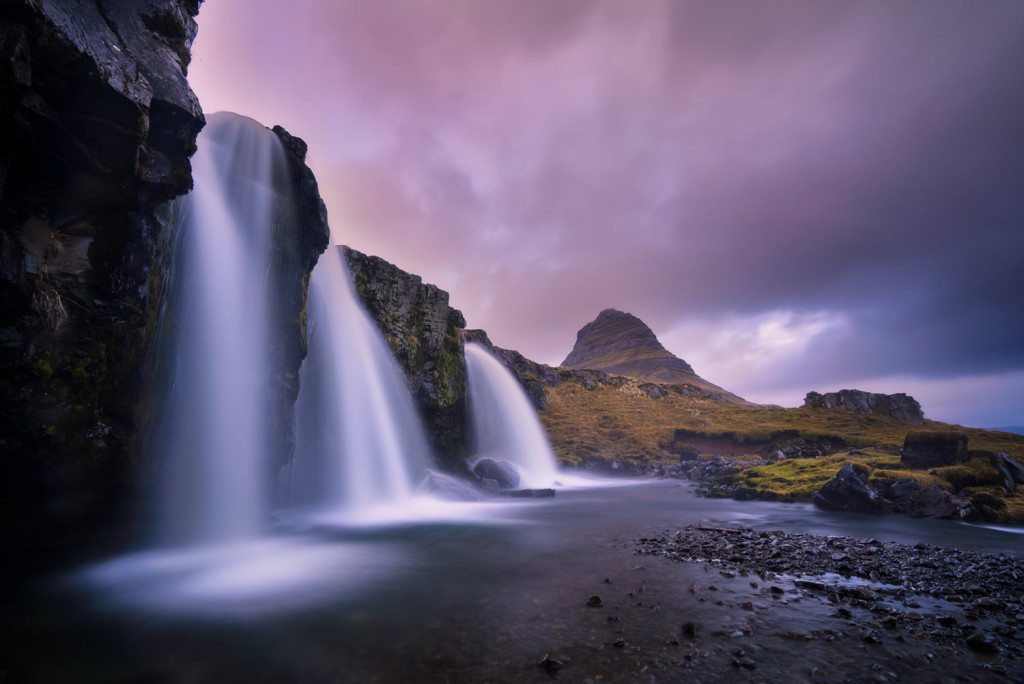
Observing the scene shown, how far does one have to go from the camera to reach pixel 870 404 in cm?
6375

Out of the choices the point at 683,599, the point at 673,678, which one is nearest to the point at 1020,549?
the point at 683,599

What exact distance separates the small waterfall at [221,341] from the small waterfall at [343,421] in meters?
7.93

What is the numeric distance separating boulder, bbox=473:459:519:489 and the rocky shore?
808 inches

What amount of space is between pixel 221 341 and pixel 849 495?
30.7m

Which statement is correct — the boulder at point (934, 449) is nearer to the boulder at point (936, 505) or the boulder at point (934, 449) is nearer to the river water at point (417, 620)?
the boulder at point (936, 505)

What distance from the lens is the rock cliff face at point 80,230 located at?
8.95 m

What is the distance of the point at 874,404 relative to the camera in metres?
63.6

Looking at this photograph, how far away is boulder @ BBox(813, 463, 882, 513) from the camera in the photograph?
1984 centimetres

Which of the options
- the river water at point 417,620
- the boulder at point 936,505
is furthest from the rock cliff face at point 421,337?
the boulder at point 936,505

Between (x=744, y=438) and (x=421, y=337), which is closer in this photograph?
(x=421, y=337)

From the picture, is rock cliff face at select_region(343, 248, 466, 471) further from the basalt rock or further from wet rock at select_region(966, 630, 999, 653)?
wet rock at select_region(966, 630, 999, 653)

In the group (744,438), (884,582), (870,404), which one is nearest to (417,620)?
(884,582)

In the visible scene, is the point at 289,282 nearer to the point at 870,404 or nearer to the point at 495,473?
the point at 495,473

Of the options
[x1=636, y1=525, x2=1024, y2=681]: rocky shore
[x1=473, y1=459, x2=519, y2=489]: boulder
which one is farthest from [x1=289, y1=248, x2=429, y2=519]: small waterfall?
[x1=636, y1=525, x2=1024, y2=681]: rocky shore
